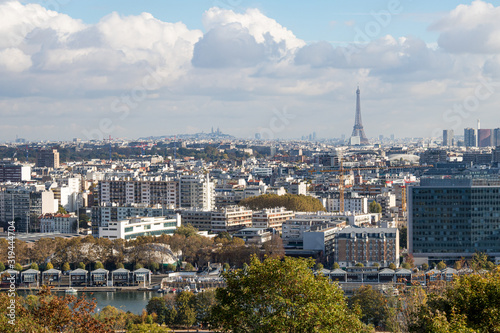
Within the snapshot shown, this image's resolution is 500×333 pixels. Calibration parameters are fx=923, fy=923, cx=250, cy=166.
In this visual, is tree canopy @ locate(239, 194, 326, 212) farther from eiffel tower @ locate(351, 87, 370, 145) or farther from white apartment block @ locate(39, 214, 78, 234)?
eiffel tower @ locate(351, 87, 370, 145)

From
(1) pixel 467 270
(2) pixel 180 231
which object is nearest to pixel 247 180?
(2) pixel 180 231

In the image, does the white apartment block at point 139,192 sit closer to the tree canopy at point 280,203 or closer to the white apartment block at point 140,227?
the tree canopy at point 280,203

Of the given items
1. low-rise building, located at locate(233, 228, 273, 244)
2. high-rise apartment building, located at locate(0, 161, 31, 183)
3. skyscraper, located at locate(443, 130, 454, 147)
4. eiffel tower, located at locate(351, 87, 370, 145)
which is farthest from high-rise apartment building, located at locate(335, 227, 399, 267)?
eiffel tower, located at locate(351, 87, 370, 145)

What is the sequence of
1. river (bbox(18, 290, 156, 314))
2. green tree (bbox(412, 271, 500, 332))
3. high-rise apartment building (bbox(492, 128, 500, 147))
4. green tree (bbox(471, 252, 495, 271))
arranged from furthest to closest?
high-rise apartment building (bbox(492, 128, 500, 147))
green tree (bbox(471, 252, 495, 271))
river (bbox(18, 290, 156, 314))
green tree (bbox(412, 271, 500, 332))

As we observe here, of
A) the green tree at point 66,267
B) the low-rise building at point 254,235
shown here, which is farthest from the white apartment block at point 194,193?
the green tree at point 66,267

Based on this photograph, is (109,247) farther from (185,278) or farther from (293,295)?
(293,295)

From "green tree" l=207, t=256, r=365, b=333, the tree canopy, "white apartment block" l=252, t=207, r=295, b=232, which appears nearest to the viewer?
"green tree" l=207, t=256, r=365, b=333

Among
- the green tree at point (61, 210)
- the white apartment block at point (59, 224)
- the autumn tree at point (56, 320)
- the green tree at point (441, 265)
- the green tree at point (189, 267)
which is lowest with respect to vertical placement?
the green tree at point (189, 267)
